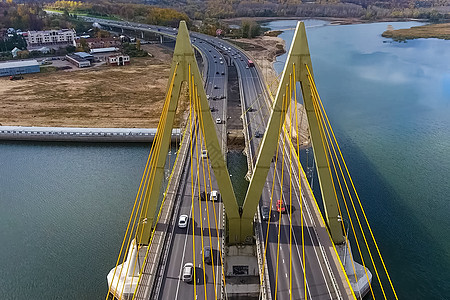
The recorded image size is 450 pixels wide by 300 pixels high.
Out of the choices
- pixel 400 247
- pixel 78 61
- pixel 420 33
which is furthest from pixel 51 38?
pixel 420 33

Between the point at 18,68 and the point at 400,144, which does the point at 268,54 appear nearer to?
the point at 400,144

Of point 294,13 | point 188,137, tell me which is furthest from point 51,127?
point 294,13

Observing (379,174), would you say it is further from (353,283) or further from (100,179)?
(100,179)

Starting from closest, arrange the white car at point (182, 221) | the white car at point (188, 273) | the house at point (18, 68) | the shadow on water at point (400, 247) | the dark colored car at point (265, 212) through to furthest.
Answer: the white car at point (188, 273)
the shadow on water at point (400, 247)
the white car at point (182, 221)
the dark colored car at point (265, 212)
the house at point (18, 68)

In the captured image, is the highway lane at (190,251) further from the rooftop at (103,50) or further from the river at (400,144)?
the rooftop at (103,50)

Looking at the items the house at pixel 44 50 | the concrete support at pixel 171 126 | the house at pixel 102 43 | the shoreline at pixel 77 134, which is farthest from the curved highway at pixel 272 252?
the house at pixel 44 50

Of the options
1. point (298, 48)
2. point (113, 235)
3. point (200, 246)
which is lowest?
point (113, 235)
